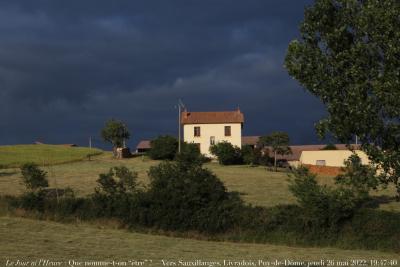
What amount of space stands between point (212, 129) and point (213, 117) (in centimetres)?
278

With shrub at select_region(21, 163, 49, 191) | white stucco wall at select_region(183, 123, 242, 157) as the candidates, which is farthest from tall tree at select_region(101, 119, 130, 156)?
shrub at select_region(21, 163, 49, 191)

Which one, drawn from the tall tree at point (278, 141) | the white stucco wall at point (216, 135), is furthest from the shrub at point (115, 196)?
the white stucco wall at point (216, 135)

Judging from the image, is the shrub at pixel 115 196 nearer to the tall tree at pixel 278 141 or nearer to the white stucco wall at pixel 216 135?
the tall tree at pixel 278 141

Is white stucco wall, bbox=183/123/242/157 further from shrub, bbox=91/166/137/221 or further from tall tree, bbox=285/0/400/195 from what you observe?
tall tree, bbox=285/0/400/195

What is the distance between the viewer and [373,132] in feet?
58.1

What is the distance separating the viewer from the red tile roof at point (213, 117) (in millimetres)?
97188

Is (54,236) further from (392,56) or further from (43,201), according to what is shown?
(392,56)

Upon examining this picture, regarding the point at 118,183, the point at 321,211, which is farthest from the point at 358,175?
the point at 118,183

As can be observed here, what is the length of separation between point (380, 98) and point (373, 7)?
9.67 feet

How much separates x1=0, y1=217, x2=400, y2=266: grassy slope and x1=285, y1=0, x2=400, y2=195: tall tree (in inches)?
201

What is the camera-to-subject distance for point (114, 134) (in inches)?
3989

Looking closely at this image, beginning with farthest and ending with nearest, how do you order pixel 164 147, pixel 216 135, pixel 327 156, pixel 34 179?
1. pixel 216 135
2. pixel 164 147
3. pixel 327 156
4. pixel 34 179

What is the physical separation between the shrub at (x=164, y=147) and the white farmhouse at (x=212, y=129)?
9.91m

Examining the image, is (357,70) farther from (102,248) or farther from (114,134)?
(114,134)
